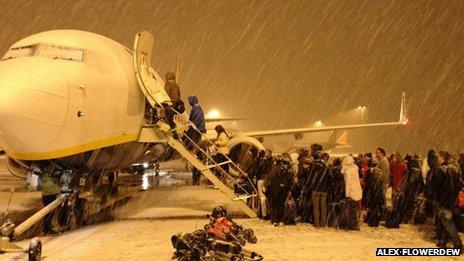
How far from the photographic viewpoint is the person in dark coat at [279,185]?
33.0 ft

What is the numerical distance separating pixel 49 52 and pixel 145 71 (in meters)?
2.45

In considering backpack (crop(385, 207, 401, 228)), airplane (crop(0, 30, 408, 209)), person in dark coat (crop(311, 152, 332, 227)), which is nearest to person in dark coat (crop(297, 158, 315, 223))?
person in dark coat (crop(311, 152, 332, 227))

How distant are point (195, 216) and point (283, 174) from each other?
265cm

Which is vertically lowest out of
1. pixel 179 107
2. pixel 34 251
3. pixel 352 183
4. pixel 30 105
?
pixel 34 251

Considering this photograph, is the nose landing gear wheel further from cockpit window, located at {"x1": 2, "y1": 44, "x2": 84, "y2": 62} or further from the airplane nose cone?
cockpit window, located at {"x1": 2, "y1": 44, "x2": 84, "y2": 62}

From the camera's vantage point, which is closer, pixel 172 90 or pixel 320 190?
pixel 320 190

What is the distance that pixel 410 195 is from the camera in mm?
10445

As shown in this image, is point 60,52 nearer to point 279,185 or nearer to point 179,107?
point 179,107

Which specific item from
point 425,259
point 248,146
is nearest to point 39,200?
point 248,146

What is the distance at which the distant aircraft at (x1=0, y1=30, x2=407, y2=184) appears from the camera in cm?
767

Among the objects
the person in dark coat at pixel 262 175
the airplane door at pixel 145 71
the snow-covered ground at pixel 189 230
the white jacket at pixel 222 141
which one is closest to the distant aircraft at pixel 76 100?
the airplane door at pixel 145 71

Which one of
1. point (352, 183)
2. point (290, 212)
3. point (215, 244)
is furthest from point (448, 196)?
point (215, 244)

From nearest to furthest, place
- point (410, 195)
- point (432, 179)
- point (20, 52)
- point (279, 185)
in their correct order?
point (432, 179), point (20, 52), point (279, 185), point (410, 195)

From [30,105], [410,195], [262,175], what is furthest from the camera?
[262,175]
